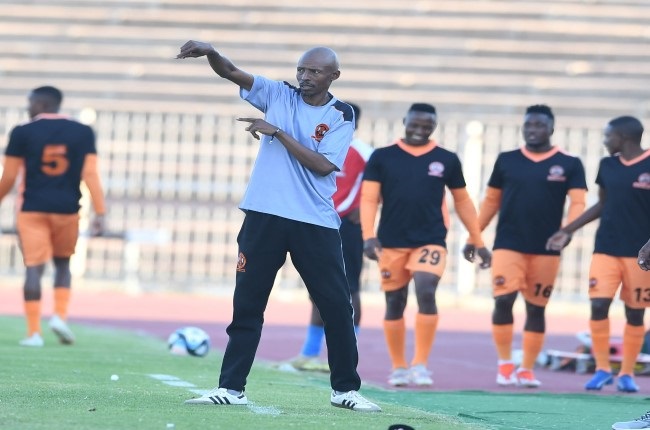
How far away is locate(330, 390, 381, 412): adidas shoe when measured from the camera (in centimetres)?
711

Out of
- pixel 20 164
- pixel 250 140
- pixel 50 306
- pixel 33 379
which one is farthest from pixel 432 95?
pixel 33 379

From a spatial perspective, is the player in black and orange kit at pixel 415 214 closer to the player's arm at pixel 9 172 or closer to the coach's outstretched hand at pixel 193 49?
the player's arm at pixel 9 172

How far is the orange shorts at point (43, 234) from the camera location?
12.1m

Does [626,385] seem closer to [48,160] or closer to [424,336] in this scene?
[424,336]

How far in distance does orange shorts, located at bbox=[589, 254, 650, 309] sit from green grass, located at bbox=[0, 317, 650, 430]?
40.5 inches

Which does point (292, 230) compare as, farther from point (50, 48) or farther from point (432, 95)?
point (50, 48)

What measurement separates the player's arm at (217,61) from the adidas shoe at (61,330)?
5607mm

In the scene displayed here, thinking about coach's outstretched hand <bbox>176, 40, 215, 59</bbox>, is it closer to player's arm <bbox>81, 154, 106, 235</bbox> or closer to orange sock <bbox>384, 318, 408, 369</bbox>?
orange sock <bbox>384, 318, 408, 369</bbox>

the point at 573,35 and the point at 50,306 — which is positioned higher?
the point at 573,35

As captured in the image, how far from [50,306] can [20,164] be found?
24.9 ft

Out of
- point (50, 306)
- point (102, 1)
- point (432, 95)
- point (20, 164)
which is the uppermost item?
point (102, 1)

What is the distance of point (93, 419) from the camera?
20.3 feet

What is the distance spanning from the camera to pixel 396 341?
10.4 m

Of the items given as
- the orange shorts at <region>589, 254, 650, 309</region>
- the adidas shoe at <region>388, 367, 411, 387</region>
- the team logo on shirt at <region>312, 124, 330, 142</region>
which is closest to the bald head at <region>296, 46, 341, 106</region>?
the team logo on shirt at <region>312, 124, 330, 142</region>
